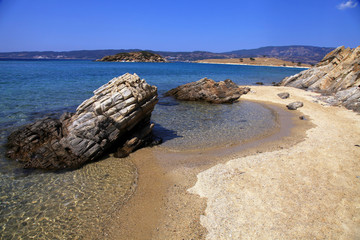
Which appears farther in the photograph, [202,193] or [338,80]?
[338,80]

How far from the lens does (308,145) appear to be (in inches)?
593

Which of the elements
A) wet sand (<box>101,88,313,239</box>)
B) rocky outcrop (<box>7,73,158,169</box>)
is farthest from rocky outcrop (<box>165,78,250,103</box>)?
rocky outcrop (<box>7,73,158,169</box>)

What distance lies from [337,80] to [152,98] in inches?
1591

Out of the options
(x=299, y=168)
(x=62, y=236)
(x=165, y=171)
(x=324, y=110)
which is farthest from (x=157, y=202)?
(x=324, y=110)

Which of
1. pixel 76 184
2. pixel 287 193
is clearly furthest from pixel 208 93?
pixel 76 184

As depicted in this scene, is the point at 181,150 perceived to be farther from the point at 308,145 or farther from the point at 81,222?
the point at 308,145

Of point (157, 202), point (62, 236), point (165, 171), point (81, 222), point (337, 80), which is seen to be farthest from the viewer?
point (337, 80)

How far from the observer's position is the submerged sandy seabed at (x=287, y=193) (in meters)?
7.44

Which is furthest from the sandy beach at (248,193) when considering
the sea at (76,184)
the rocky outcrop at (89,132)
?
the rocky outcrop at (89,132)

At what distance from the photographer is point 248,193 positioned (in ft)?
31.0

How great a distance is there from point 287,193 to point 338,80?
1584 inches

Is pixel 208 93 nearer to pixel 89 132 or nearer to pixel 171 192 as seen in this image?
pixel 89 132

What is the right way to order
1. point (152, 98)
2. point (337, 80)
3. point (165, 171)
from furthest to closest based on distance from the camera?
1. point (337, 80)
2. point (152, 98)
3. point (165, 171)

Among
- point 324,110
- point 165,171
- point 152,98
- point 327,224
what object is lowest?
point 324,110
